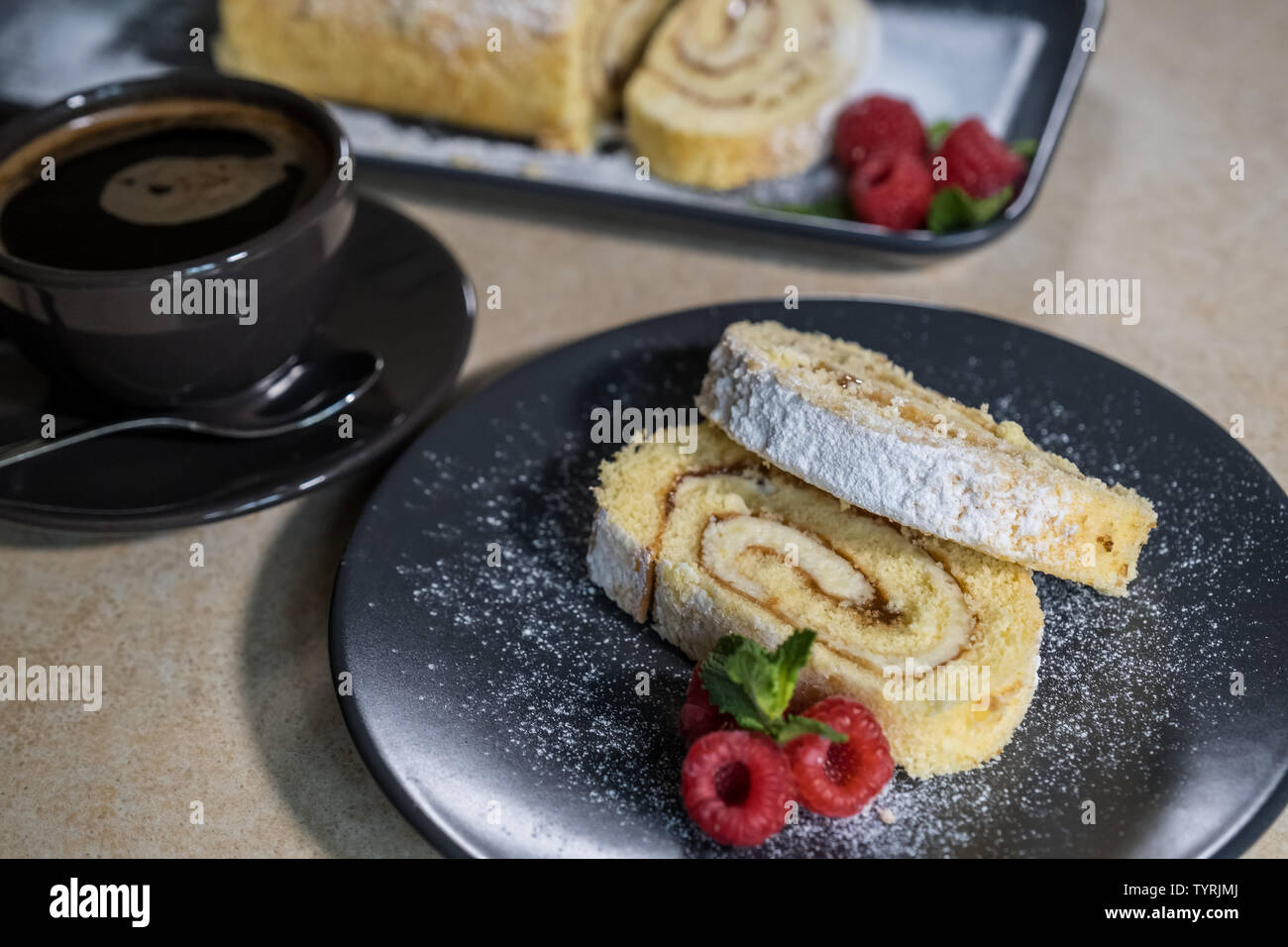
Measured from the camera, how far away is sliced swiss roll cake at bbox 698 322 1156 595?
1.10 m

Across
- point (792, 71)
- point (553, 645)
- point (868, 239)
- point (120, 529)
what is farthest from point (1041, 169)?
point (120, 529)

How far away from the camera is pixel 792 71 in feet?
6.33

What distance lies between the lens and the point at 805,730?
3.17 ft

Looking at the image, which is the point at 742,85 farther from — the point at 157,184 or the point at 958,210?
the point at 157,184

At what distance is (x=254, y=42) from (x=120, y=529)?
1.11 meters

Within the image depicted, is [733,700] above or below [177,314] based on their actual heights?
below

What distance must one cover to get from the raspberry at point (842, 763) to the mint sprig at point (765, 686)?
1 centimetres

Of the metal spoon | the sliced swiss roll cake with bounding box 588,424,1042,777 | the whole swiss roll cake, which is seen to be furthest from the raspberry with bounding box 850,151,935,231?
the metal spoon

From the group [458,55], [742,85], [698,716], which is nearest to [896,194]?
[742,85]

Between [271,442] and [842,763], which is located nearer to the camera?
[842,763]

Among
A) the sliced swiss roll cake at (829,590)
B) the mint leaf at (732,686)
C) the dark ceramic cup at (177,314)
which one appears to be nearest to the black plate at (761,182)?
the dark ceramic cup at (177,314)

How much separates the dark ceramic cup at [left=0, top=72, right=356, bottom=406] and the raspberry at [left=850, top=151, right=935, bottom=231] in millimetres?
730

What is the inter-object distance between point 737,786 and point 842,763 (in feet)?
0.28
